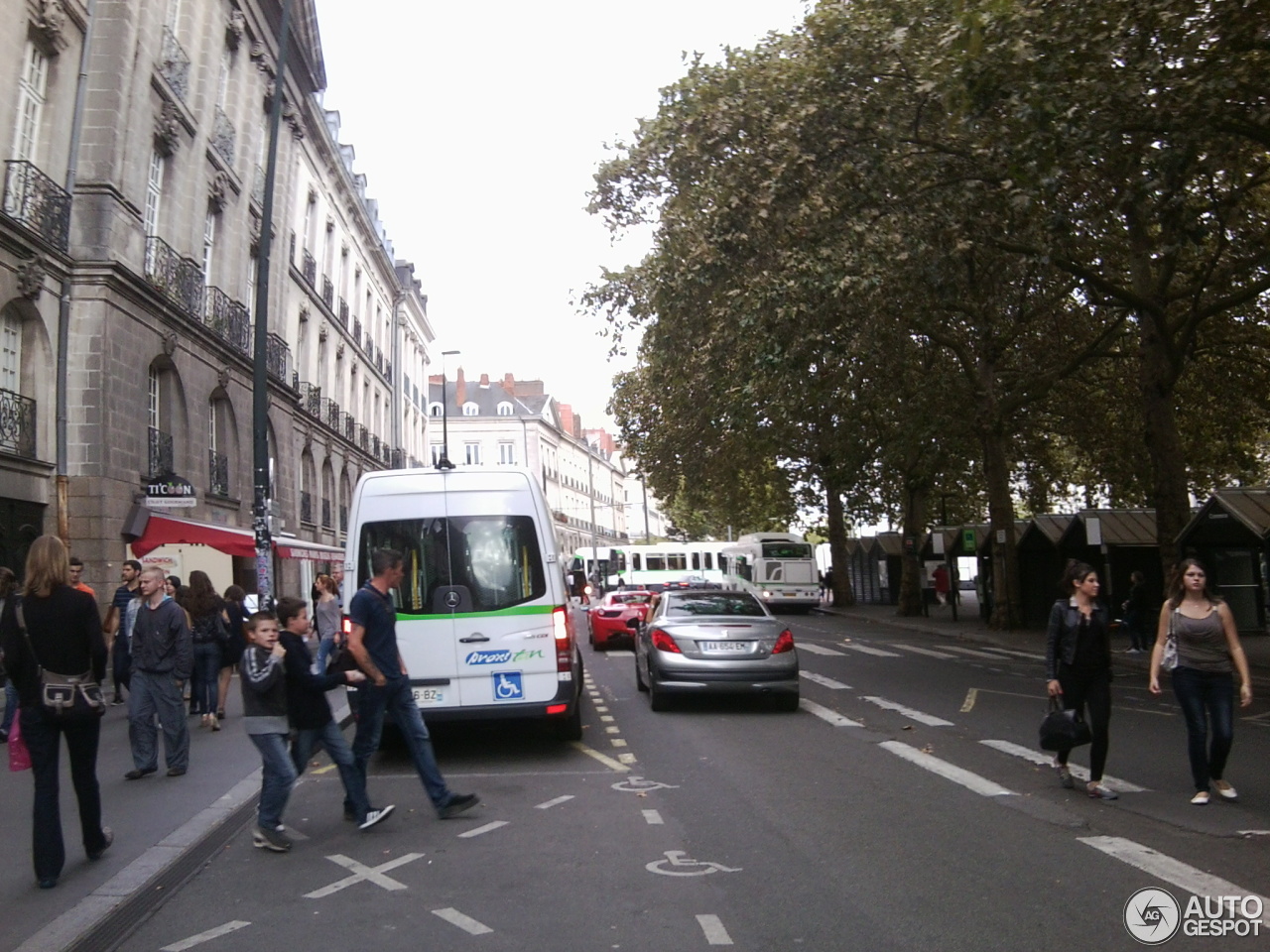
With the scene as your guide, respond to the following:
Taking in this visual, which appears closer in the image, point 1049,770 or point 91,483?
point 1049,770

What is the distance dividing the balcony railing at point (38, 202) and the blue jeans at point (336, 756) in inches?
471

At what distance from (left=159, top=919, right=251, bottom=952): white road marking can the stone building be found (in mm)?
11725

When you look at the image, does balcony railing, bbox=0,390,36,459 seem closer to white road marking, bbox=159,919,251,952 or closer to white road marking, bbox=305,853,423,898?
white road marking, bbox=305,853,423,898

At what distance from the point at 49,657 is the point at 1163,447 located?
1964 centimetres

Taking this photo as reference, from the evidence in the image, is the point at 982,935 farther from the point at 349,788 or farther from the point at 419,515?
the point at 419,515

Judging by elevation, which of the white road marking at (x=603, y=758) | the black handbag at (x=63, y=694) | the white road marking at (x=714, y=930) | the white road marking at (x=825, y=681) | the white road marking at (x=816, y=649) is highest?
the black handbag at (x=63, y=694)

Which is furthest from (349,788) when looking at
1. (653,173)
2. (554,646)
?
→ (653,173)

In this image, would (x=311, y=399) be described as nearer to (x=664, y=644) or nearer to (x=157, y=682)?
(x=664, y=644)

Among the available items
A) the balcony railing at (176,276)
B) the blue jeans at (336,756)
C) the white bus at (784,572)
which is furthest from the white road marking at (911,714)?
the white bus at (784,572)

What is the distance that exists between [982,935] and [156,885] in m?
4.21

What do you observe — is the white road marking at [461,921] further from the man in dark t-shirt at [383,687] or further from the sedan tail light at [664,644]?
the sedan tail light at [664,644]

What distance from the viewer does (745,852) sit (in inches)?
276

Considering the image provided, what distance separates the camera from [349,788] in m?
7.87

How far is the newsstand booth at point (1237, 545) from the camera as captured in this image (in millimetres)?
23828
